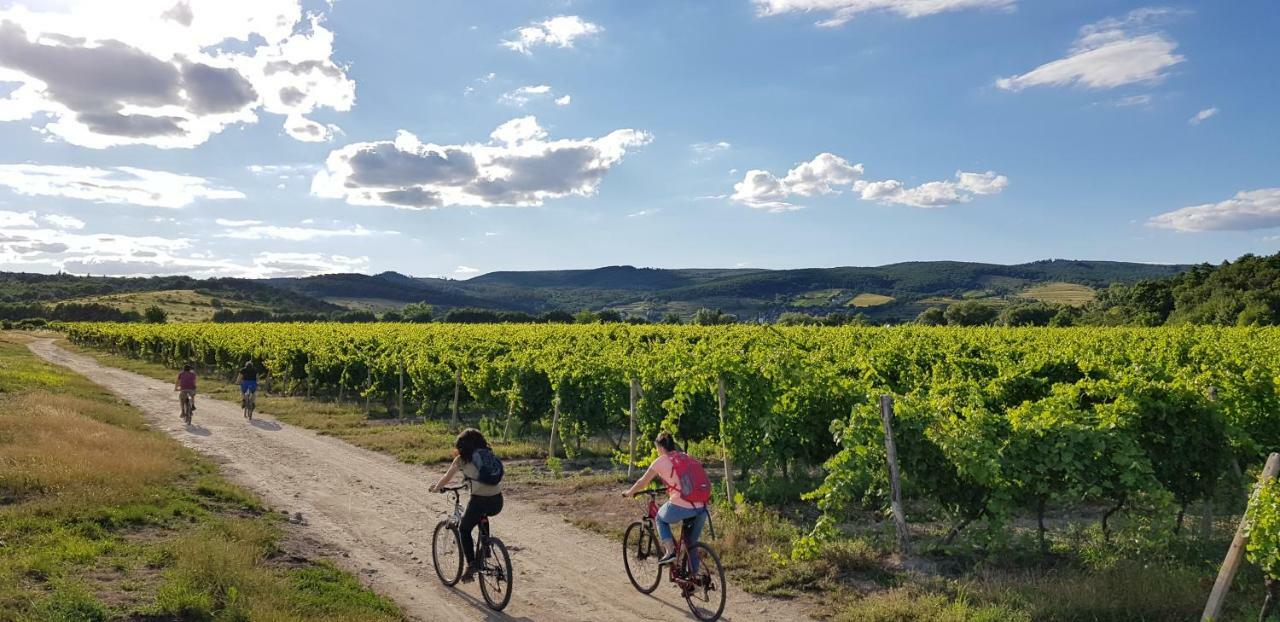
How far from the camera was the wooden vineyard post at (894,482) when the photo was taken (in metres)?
8.99

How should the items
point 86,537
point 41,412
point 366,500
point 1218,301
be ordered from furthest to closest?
point 1218,301, point 41,412, point 366,500, point 86,537

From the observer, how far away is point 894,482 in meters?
9.05

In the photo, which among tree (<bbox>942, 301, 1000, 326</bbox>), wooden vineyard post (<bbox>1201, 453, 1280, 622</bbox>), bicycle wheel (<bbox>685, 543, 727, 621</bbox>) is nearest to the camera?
wooden vineyard post (<bbox>1201, 453, 1280, 622</bbox>)

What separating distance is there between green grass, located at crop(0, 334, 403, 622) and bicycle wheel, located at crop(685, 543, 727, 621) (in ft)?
10.1

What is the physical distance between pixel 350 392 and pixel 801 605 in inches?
1154

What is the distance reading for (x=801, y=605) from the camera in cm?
801

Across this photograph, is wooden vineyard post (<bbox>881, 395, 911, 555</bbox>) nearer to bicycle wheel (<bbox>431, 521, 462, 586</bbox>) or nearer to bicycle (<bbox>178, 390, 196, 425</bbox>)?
bicycle wheel (<bbox>431, 521, 462, 586</bbox>)

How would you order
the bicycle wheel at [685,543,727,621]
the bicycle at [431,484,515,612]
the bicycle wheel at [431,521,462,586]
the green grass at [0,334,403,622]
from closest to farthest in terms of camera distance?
1. the green grass at [0,334,403,622]
2. the bicycle wheel at [685,543,727,621]
3. the bicycle at [431,484,515,612]
4. the bicycle wheel at [431,521,462,586]

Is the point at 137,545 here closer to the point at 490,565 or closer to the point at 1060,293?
the point at 490,565

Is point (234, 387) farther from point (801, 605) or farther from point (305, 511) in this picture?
point (801, 605)

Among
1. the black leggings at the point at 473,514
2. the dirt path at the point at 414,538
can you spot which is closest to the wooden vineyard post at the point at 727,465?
the dirt path at the point at 414,538

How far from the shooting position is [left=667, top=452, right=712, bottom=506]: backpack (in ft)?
24.8

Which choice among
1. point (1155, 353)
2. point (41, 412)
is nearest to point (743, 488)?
point (1155, 353)

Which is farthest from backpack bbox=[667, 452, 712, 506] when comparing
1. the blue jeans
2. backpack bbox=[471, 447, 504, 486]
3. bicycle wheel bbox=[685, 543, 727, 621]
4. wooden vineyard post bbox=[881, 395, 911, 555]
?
wooden vineyard post bbox=[881, 395, 911, 555]
